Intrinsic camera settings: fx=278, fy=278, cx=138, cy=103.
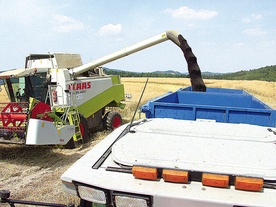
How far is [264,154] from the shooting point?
187 cm

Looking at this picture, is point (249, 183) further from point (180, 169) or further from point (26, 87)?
point (26, 87)

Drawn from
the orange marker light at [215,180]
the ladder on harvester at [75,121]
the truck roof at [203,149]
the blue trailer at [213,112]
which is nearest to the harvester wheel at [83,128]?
the ladder on harvester at [75,121]

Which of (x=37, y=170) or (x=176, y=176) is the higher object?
(x=176, y=176)

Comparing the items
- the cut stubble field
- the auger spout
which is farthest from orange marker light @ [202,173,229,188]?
the auger spout

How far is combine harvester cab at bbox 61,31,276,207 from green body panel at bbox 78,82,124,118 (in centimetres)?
616

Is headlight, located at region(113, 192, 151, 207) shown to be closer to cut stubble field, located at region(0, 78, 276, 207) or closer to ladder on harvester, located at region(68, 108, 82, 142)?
cut stubble field, located at region(0, 78, 276, 207)

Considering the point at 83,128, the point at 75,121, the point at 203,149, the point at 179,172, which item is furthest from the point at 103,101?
the point at 179,172

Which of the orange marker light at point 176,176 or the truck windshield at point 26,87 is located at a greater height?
the truck windshield at point 26,87

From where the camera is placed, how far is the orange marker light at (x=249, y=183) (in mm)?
1517

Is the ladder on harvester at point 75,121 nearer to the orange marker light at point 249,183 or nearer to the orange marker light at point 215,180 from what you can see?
the orange marker light at point 215,180

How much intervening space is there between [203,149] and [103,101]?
7422mm

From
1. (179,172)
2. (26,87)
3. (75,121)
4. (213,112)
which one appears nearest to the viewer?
(179,172)

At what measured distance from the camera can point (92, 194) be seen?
1.69 m

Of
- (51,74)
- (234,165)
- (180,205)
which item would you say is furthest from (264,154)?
(51,74)
